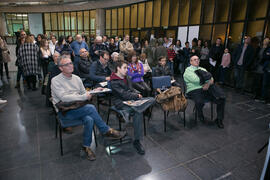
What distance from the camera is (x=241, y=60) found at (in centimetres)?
607

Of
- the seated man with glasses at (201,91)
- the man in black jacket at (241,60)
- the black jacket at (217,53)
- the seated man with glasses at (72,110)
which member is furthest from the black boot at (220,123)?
the black jacket at (217,53)

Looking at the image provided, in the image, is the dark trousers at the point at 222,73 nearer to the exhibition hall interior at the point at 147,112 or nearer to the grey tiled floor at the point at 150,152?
the exhibition hall interior at the point at 147,112

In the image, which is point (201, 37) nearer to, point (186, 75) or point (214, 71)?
point (214, 71)

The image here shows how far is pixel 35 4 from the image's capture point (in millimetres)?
18188

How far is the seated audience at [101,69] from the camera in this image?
169 inches


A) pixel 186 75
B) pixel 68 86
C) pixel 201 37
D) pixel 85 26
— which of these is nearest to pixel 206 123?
pixel 186 75

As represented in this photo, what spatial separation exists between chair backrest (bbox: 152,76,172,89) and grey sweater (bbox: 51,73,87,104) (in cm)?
166

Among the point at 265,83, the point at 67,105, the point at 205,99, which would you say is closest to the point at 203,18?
the point at 265,83

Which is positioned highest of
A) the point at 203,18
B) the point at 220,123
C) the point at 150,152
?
the point at 203,18

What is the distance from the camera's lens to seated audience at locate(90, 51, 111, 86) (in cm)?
429

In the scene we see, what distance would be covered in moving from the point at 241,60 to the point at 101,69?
14.7 feet

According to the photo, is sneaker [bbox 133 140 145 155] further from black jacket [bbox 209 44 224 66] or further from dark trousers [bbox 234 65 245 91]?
black jacket [bbox 209 44 224 66]

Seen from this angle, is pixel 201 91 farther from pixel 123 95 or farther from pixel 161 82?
pixel 123 95

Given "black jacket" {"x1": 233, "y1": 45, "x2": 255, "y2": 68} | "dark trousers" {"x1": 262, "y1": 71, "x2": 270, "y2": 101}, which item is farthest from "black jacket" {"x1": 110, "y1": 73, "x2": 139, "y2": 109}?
"black jacket" {"x1": 233, "y1": 45, "x2": 255, "y2": 68}
